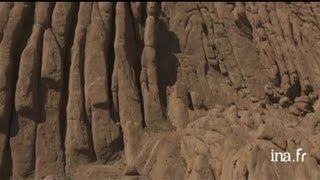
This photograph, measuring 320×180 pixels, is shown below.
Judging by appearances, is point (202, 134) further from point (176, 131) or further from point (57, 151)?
point (57, 151)

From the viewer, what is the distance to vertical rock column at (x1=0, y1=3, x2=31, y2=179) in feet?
67.5

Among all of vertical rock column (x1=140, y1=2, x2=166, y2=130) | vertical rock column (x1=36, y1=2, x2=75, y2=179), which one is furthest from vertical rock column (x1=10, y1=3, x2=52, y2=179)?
vertical rock column (x1=140, y1=2, x2=166, y2=130)

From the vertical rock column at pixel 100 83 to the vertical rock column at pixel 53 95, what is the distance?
2.94 feet

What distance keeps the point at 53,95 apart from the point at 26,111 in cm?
112

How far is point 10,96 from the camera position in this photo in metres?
21.1

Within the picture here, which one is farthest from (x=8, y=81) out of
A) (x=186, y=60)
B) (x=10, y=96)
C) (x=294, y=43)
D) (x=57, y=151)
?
(x=294, y=43)

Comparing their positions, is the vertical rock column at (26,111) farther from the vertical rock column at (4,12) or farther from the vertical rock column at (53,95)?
the vertical rock column at (4,12)

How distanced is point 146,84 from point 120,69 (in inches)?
43.1

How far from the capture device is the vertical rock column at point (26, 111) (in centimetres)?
2045

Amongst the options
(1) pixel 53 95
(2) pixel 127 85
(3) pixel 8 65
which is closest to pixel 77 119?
(1) pixel 53 95

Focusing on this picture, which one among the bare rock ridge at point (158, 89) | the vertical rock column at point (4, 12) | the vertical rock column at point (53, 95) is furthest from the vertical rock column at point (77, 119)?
the vertical rock column at point (4, 12)

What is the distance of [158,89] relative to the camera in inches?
896

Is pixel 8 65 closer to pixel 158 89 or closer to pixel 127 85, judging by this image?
pixel 127 85

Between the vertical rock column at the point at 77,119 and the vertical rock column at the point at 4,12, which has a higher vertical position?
the vertical rock column at the point at 4,12
